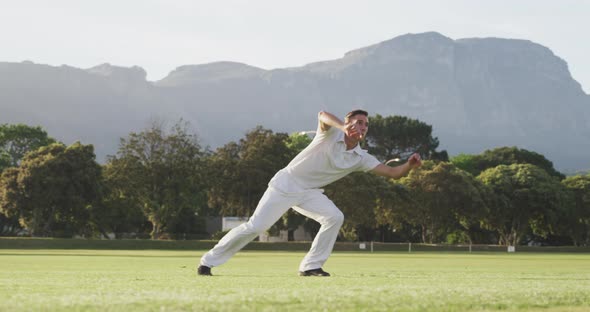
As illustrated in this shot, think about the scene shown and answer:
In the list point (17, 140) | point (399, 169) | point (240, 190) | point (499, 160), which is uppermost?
point (499, 160)

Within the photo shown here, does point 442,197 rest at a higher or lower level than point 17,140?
lower

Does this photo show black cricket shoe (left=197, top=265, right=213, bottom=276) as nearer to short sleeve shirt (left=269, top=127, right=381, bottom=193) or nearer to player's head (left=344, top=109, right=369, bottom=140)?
short sleeve shirt (left=269, top=127, right=381, bottom=193)

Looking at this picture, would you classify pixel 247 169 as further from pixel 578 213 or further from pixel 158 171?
pixel 578 213

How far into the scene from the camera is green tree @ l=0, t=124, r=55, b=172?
328 feet

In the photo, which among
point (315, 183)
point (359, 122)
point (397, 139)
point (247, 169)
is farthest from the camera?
point (397, 139)

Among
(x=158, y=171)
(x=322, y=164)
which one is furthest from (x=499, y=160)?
(x=322, y=164)

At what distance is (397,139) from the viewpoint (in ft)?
418

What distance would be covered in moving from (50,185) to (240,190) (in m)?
16.7

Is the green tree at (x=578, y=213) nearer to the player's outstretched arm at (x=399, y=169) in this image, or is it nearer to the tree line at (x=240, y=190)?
the tree line at (x=240, y=190)

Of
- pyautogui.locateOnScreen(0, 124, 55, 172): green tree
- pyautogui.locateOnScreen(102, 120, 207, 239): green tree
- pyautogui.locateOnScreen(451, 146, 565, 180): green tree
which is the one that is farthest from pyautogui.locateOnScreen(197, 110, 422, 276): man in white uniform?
pyautogui.locateOnScreen(451, 146, 565, 180): green tree

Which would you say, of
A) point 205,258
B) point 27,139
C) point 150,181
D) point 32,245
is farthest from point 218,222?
point 205,258

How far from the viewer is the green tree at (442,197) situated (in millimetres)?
77000

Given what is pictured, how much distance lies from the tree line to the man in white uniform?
59412 millimetres

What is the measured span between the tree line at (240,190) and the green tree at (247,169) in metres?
0.09
